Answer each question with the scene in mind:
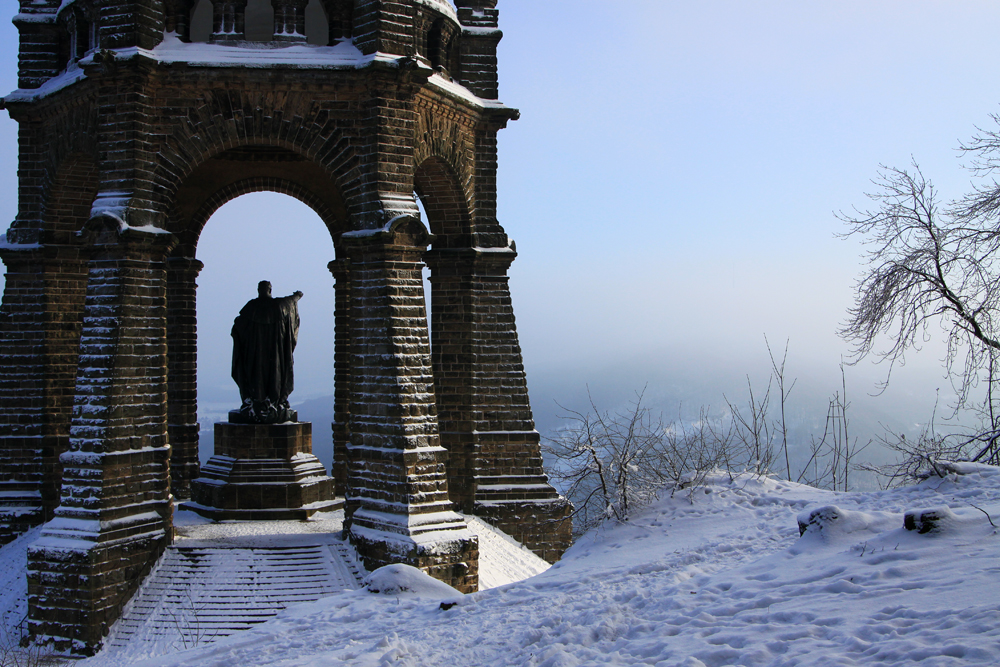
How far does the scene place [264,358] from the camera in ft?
38.2

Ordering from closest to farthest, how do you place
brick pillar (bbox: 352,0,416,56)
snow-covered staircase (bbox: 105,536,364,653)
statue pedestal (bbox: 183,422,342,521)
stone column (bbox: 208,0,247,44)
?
snow-covered staircase (bbox: 105,536,364,653)
brick pillar (bbox: 352,0,416,56)
stone column (bbox: 208,0,247,44)
statue pedestal (bbox: 183,422,342,521)

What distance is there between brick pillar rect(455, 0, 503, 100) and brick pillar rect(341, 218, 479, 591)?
349 centimetres

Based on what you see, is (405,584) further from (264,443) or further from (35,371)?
(35,371)

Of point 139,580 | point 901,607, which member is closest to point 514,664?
point 901,607

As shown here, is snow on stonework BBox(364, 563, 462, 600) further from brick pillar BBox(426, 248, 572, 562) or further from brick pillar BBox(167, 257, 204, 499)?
brick pillar BBox(167, 257, 204, 499)

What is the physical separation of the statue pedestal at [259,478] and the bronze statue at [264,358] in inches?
13.5

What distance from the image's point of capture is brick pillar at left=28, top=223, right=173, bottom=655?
8.59 m

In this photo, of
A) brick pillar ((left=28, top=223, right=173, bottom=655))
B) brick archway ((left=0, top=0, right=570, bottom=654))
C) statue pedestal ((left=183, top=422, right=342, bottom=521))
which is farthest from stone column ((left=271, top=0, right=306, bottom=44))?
statue pedestal ((left=183, top=422, right=342, bottom=521))

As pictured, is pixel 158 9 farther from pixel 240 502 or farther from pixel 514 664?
pixel 514 664

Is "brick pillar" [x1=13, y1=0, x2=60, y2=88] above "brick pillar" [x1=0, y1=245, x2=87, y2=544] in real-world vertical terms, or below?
above

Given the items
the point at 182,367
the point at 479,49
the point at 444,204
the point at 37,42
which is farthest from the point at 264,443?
the point at 37,42

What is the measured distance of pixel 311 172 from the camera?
13.1m

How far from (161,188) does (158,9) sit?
227cm

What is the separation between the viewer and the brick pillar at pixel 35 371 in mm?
11328
